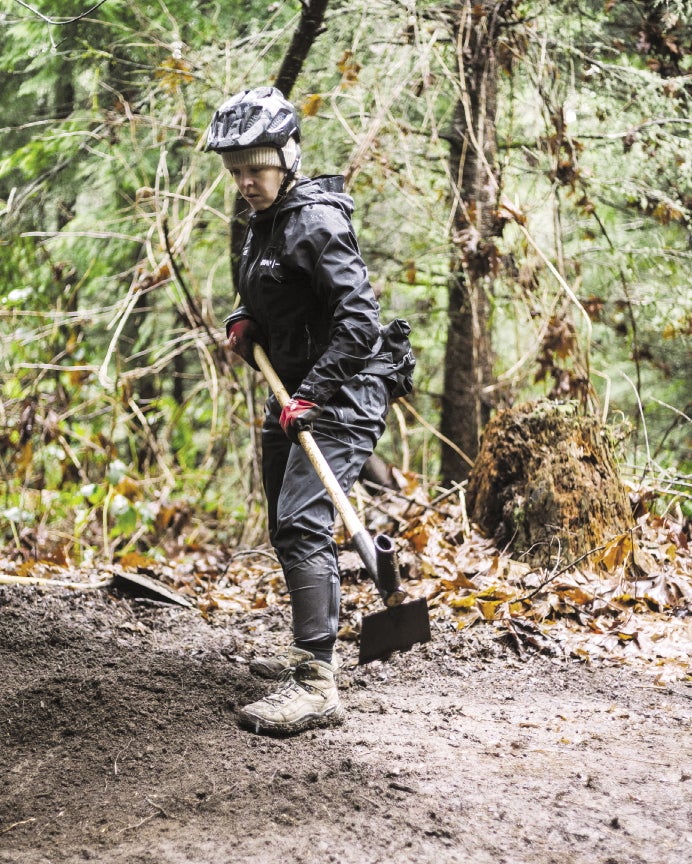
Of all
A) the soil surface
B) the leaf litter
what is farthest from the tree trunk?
the soil surface

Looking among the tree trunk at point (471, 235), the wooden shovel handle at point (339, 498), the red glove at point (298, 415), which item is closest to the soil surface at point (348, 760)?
the wooden shovel handle at point (339, 498)

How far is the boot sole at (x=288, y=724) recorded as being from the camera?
121 inches

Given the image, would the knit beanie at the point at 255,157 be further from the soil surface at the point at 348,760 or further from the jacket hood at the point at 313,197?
the soil surface at the point at 348,760

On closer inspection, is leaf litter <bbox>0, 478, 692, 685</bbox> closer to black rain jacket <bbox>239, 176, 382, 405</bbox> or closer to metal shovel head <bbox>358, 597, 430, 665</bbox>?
metal shovel head <bbox>358, 597, 430, 665</bbox>

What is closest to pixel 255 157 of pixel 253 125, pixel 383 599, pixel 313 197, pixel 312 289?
pixel 253 125

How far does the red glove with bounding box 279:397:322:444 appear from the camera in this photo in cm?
323

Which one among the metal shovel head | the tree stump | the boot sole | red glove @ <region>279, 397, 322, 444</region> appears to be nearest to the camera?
the boot sole

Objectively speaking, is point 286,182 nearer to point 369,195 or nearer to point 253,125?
point 253,125

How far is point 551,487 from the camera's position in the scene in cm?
517

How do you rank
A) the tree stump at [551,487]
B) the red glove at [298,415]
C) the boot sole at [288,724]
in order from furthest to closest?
the tree stump at [551,487] < the red glove at [298,415] < the boot sole at [288,724]

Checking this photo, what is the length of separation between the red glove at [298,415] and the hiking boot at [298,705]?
93 cm

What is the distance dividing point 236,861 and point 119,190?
A: 6905 millimetres

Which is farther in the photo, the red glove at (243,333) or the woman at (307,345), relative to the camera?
the red glove at (243,333)

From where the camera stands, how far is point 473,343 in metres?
7.14
